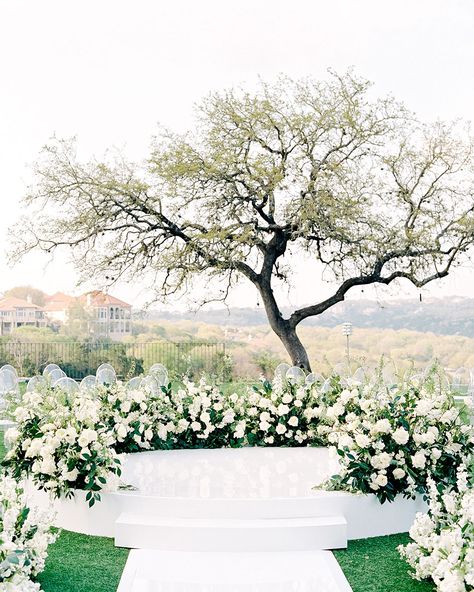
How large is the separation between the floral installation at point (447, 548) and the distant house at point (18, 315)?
62.2ft

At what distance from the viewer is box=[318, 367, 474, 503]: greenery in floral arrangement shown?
625cm

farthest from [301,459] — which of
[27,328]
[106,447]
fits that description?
[27,328]

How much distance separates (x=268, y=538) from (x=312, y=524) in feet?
1.13

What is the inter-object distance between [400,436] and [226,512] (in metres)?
1.53

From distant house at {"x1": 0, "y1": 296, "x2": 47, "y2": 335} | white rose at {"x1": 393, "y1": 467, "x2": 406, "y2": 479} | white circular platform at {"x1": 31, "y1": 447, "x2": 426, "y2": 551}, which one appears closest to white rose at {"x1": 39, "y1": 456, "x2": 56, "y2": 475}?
white circular platform at {"x1": 31, "y1": 447, "x2": 426, "y2": 551}

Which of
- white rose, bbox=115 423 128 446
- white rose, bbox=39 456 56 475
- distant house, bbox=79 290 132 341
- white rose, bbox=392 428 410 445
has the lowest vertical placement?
white rose, bbox=39 456 56 475

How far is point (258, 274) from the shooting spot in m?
20.9

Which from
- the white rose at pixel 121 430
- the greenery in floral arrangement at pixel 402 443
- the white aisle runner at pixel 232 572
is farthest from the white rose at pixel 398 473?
the white rose at pixel 121 430

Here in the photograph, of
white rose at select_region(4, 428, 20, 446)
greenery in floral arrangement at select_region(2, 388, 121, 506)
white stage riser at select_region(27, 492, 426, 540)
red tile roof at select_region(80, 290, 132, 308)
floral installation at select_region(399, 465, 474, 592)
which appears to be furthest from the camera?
red tile roof at select_region(80, 290, 132, 308)

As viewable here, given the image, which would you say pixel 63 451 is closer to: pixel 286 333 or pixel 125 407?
pixel 125 407

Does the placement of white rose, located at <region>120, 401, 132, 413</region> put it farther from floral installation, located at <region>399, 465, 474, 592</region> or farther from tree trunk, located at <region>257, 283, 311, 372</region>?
tree trunk, located at <region>257, 283, 311, 372</region>

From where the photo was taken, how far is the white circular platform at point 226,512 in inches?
220

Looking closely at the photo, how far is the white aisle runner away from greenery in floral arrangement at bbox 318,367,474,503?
855 mm

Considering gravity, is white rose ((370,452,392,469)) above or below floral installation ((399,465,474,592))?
above
